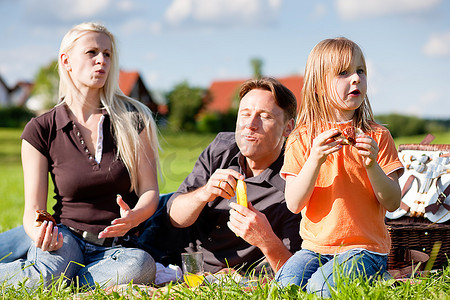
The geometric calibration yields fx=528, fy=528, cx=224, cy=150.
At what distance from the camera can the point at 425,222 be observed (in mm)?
3850

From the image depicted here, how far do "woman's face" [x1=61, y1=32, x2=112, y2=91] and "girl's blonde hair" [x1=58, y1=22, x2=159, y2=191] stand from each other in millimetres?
52

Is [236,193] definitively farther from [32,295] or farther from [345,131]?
[32,295]

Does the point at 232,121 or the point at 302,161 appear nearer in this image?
the point at 302,161

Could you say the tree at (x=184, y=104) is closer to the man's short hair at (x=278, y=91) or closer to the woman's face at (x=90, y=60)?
the woman's face at (x=90, y=60)

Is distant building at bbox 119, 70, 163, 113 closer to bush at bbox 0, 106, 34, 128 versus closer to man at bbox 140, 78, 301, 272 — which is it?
bush at bbox 0, 106, 34, 128

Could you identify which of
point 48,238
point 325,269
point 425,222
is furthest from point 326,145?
point 48,238

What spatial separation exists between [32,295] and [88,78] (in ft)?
4.92

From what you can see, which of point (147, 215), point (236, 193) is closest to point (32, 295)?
point (147, 215)

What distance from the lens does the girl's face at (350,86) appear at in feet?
9.00

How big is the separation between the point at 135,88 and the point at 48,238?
48.0 meters

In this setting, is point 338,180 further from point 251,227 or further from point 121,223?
point 121,223

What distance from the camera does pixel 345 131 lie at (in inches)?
103

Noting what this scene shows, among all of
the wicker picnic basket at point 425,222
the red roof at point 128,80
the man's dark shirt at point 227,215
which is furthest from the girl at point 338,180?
the red roof at point 128,80

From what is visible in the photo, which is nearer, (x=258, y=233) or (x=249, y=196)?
(x=258, y=233)
